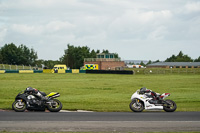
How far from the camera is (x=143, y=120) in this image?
1374 cm

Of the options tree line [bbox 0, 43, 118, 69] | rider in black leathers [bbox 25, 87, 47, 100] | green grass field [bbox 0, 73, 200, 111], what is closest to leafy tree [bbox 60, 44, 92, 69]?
tree line [bbox 0, 43, 118, 69]

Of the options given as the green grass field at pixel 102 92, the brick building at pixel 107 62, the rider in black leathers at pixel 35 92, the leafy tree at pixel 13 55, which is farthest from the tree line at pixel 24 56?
the rider in black leathers at pixel 35 92

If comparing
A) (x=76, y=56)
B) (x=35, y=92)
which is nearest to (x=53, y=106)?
(x=35, y=92)

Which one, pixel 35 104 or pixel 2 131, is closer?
pixel 2 131

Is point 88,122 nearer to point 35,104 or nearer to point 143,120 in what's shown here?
point 143,120

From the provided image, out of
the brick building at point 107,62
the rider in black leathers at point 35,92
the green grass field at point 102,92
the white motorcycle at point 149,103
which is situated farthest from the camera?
the brick building at point 107,62

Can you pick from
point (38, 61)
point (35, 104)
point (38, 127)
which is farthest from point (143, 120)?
point (38, 61)

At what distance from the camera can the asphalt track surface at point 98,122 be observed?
38.8 feet

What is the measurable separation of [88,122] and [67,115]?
7.02ft

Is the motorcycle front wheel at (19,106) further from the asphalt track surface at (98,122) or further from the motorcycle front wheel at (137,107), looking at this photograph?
the motorcycle front wheel at (137,107)

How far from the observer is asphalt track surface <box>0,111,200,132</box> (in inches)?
465

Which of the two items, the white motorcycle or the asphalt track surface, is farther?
the white motorcycle

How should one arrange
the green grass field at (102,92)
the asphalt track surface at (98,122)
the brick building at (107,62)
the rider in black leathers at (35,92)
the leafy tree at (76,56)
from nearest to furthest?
the asphalt track surface at (98,122) < the rider in black leathers at (35,92) < the green grass field at (102,92) < the brick building at (107,62) < the leafy tree at (76,56)

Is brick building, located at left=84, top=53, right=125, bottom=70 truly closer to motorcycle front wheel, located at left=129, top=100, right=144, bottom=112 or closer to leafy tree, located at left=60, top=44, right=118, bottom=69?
leafy tree, located at left=60, top=44, right=118, bottom=69
